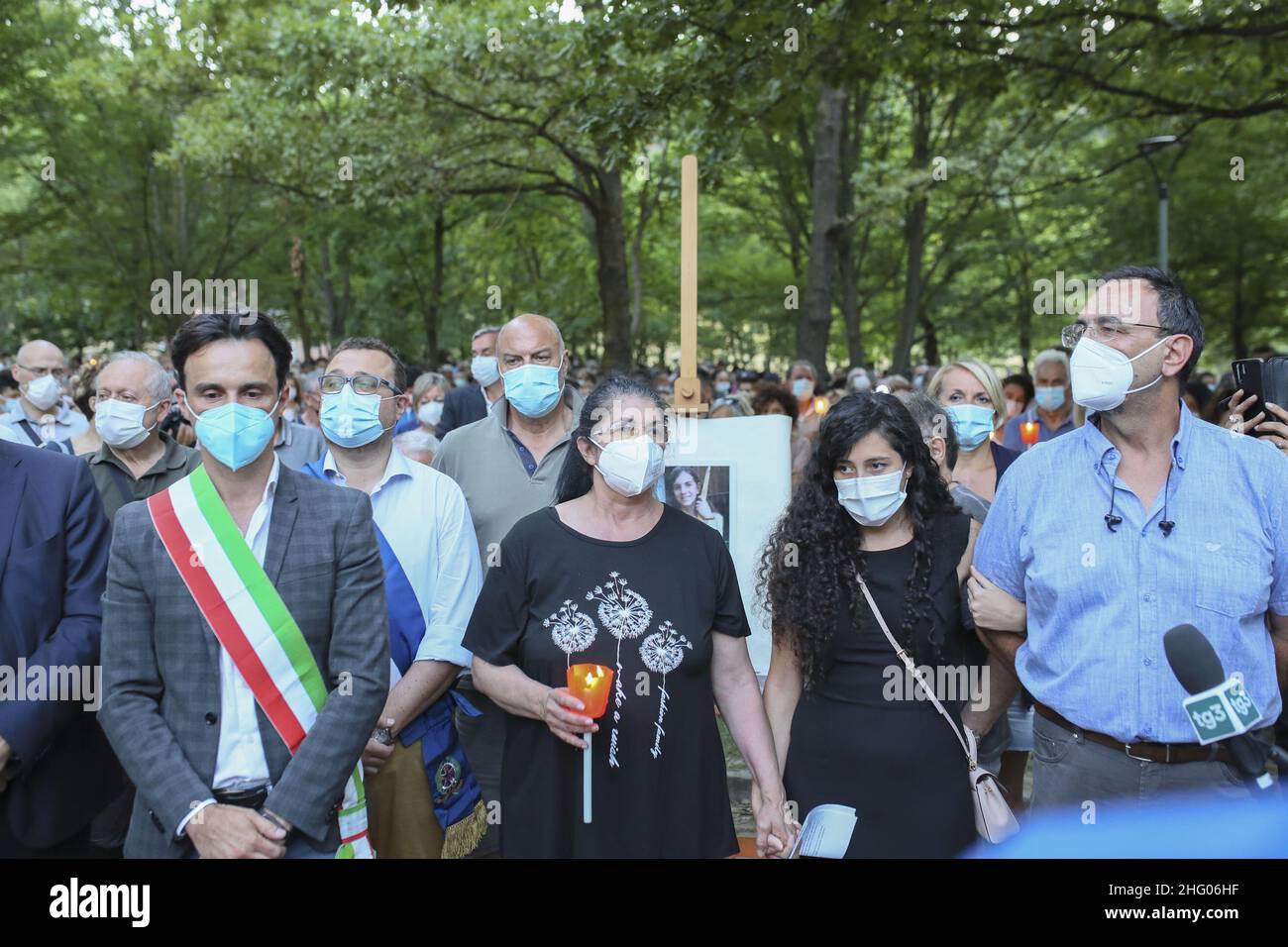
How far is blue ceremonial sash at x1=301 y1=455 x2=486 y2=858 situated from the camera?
155 inches

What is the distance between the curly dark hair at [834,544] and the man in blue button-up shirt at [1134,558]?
25 cm

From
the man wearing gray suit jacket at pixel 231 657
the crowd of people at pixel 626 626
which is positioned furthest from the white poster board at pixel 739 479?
the man wearing gray suit jacket at pixel 231 657

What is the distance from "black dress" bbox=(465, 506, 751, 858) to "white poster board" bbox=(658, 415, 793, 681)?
1941 mm

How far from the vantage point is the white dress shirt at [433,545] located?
4008 mm

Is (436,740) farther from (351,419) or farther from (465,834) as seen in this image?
(351,419)

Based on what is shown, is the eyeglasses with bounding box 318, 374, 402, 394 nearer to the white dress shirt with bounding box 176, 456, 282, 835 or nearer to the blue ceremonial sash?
the blue ceremonial sash

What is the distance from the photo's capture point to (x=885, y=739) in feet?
11.7

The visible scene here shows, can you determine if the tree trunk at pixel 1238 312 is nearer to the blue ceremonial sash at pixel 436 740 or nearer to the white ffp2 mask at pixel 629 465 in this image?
the white ffp2 mask at pixel 629 465

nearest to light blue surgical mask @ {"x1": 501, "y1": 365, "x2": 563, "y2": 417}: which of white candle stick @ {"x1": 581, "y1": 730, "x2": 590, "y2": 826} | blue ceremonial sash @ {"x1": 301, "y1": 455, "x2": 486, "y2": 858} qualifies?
blue ceremonial sash @ {"x1": 301, "y1": 455, "x2": 486, "y2": 858}

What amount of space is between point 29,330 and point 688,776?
4730 centimetres

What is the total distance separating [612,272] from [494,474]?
12172 millimetres

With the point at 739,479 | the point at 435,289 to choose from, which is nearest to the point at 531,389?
the point at 739,479

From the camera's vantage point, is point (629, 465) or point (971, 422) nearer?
point (629, 465)

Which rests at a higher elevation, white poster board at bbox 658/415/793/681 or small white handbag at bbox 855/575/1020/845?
white poster board at bbox 658/415/793/681
